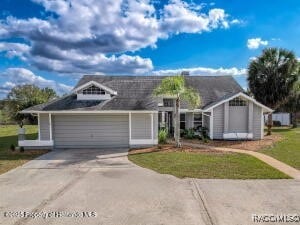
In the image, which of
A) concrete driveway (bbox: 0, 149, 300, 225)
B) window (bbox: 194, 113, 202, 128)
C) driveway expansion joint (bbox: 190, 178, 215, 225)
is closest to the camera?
driveway expansion joint (bbox: 190, 178, 215, 225)

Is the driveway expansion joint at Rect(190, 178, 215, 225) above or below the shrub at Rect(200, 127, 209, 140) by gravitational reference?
below

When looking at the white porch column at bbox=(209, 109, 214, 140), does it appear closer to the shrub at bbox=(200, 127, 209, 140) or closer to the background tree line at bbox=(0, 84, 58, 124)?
the shrub at bbox=(200, 127, 209, 140)

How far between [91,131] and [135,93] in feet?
14.9

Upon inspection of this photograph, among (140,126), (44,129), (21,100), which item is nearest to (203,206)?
(140,126)

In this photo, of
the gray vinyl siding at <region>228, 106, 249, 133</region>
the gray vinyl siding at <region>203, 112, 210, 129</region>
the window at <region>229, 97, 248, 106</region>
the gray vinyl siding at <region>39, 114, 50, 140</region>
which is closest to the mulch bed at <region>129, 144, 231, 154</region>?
the gray vinyl siding at <region>39, 114, 50, 140</region>

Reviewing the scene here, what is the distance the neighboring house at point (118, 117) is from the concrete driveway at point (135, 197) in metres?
6.33

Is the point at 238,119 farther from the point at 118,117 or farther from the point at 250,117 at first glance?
the point at 118,117

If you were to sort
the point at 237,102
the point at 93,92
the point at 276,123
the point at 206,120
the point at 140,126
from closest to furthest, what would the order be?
the point at 140,126 < the point at 93,92 < the point at 237,102 < the point at 206,120 < the point at 276,123

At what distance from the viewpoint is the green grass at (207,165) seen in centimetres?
1080

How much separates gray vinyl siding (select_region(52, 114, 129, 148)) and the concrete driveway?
6.44 m

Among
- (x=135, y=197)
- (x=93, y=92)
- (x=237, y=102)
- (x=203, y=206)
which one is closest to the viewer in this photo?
(x=203, y=206)

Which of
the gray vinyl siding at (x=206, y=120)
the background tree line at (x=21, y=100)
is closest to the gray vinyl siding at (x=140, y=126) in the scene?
the gray vinyl siding at (x=206, y=120)

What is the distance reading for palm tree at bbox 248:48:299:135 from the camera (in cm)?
2450

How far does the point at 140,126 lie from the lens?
18.4m
